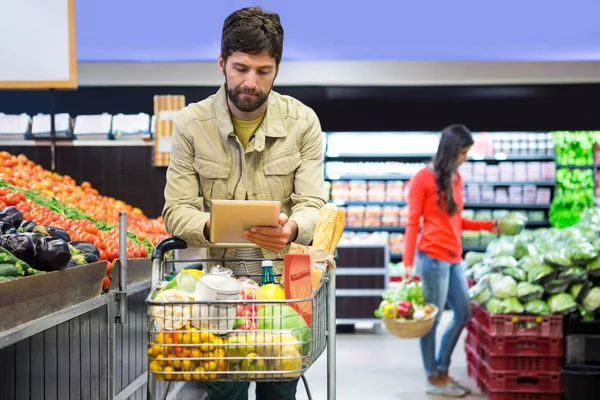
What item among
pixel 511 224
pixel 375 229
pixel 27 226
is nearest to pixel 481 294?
pixel 511 224

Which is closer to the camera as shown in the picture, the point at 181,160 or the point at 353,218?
the point at 181,160

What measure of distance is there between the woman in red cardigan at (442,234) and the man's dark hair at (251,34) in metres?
3.56

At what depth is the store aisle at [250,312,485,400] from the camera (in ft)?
19.7

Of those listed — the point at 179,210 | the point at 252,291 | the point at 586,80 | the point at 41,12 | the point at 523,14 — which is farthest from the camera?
the point at 586,80

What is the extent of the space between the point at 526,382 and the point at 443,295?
2.66 ft

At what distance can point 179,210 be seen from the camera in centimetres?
253

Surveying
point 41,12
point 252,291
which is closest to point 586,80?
point 41,12

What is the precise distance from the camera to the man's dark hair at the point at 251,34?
2.32m

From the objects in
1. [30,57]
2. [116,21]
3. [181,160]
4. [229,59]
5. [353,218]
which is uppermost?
[116,21]

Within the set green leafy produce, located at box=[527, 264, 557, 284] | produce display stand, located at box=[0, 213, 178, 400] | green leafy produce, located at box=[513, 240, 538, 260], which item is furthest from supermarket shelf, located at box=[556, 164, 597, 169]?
produce display stand, located at box=[0, 213, 178, 400]

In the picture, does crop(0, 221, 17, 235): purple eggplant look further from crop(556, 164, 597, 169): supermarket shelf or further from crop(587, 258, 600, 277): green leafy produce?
crop(556, 164, 597, 169): supermarket shelf

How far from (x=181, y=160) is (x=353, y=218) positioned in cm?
942

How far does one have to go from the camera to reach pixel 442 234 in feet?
18.9

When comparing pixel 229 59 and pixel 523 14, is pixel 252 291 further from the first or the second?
pixel 523 14
